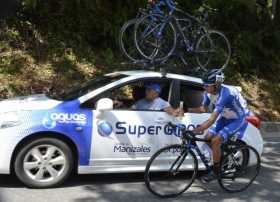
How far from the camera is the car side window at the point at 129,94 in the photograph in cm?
756

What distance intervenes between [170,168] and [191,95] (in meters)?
1.32

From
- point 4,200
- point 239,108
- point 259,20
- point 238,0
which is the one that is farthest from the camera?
point 259,20

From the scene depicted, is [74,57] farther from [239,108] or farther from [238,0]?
[239,108]

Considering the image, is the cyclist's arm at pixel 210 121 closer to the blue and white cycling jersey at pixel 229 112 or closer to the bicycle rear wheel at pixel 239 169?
the blue and white cycling jersey at pixel 229 112

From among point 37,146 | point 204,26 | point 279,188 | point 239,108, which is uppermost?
point 204,26

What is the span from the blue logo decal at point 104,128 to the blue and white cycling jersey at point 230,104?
4.64 ft

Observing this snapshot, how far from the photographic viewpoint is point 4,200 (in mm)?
6457

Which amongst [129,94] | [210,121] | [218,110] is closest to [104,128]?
[129,94]

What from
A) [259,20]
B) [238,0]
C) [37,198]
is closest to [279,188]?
[37,198]

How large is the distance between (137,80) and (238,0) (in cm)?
729

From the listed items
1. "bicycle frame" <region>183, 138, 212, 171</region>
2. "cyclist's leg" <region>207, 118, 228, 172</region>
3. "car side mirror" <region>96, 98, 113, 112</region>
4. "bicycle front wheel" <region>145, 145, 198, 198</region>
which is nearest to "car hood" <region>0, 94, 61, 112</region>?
"car side mirror" <region>96, 98, 113, 112</region>

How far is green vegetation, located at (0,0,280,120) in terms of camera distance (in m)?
12.0

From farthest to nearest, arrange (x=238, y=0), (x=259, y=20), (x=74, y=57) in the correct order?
(x=259, y=20) < (x=238, y=0) < (x=74, y=57)

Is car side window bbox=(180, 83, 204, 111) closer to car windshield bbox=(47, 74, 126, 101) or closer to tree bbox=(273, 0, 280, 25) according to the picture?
car windshield bbox=(47, 74, 126, 101)
